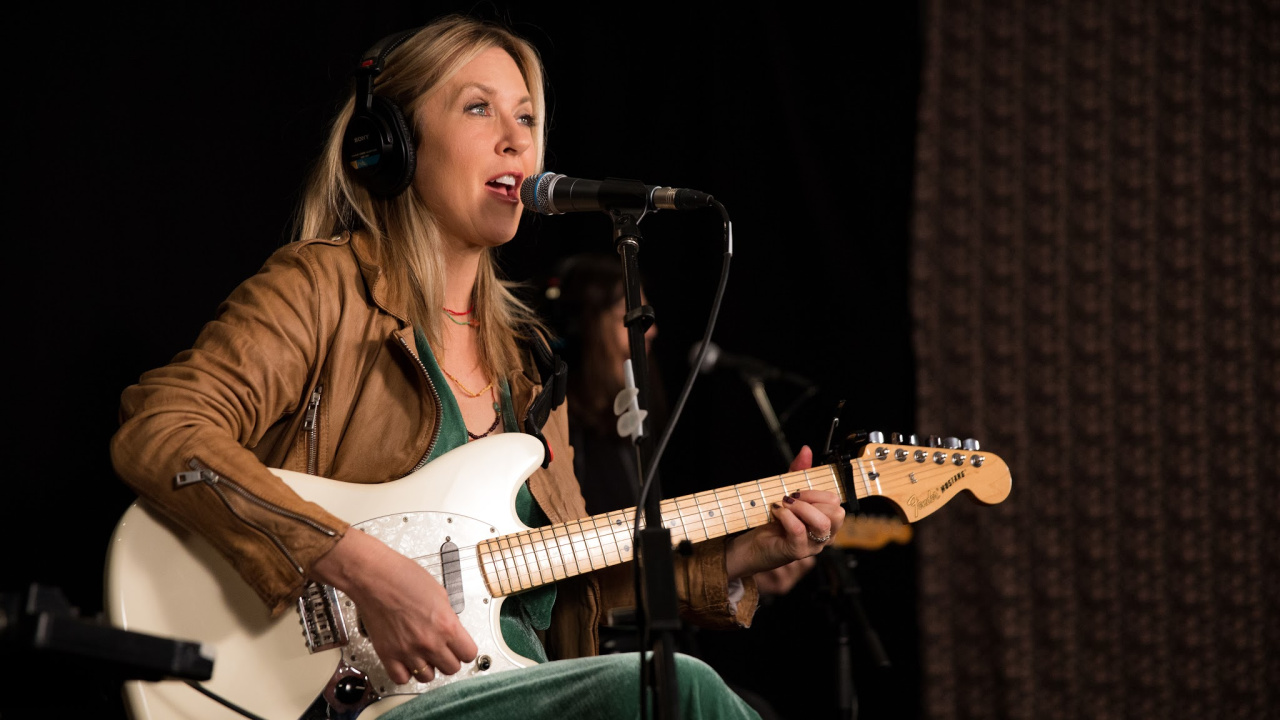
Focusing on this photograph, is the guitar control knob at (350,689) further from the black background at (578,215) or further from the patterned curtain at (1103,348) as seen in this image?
the patterned curtain at (1103,348)

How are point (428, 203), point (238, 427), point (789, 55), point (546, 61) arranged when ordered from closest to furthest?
point (238, 427)
point (428, 203)
point (546, 61)
point (789, 55)

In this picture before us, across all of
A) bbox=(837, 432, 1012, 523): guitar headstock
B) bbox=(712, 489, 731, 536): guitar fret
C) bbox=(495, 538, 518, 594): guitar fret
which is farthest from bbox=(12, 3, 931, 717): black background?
bbox=(837, 432, 1012, 523): guitar headstock

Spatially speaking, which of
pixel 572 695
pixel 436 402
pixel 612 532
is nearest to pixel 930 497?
pixel 612 532

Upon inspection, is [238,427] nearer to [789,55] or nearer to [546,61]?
[546,61]

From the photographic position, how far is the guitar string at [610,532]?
1.65 metres

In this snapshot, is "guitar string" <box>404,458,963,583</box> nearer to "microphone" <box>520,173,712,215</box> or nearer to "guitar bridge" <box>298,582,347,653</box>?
"guitar bridge" <box>298,582,347,653</box>

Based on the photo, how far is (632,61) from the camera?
3473 millimetres

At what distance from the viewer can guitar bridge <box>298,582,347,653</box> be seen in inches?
59.2

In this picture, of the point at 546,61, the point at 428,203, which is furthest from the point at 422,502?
the point at 546,61

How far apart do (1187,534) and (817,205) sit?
71.8 inches

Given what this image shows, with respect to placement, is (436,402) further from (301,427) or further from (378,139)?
(378,139)

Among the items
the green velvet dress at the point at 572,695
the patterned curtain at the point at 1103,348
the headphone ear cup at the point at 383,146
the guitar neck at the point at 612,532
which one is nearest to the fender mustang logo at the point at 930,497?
the guitar neck at the point at 612,532

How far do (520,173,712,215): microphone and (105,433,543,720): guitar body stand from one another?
0.50 metres

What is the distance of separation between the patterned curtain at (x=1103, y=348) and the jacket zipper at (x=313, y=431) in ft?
8.34
